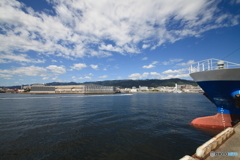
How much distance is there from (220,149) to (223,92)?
10481mm

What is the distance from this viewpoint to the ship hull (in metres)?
13.7

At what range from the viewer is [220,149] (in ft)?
23.6

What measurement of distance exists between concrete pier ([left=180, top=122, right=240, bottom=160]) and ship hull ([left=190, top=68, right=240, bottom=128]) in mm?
7413

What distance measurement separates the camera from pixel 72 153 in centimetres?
1002

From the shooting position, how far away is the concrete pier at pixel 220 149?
20.5 feet

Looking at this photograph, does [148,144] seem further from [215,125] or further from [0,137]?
[0,137]

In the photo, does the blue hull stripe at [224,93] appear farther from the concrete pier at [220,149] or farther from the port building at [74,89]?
the port building at [74,89]

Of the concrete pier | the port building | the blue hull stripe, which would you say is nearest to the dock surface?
the concrete pier

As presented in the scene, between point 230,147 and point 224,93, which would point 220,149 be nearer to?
point 230,147

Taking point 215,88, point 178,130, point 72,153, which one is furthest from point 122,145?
point 215,88

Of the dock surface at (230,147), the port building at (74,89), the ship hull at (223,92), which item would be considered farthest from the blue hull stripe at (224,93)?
the port building at (74,89)

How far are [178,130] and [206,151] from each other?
990 centimetres

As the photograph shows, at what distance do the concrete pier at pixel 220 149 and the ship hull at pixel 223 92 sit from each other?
741cm

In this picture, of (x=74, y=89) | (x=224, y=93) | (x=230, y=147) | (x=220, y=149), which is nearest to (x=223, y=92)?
(x=224, y=93)
